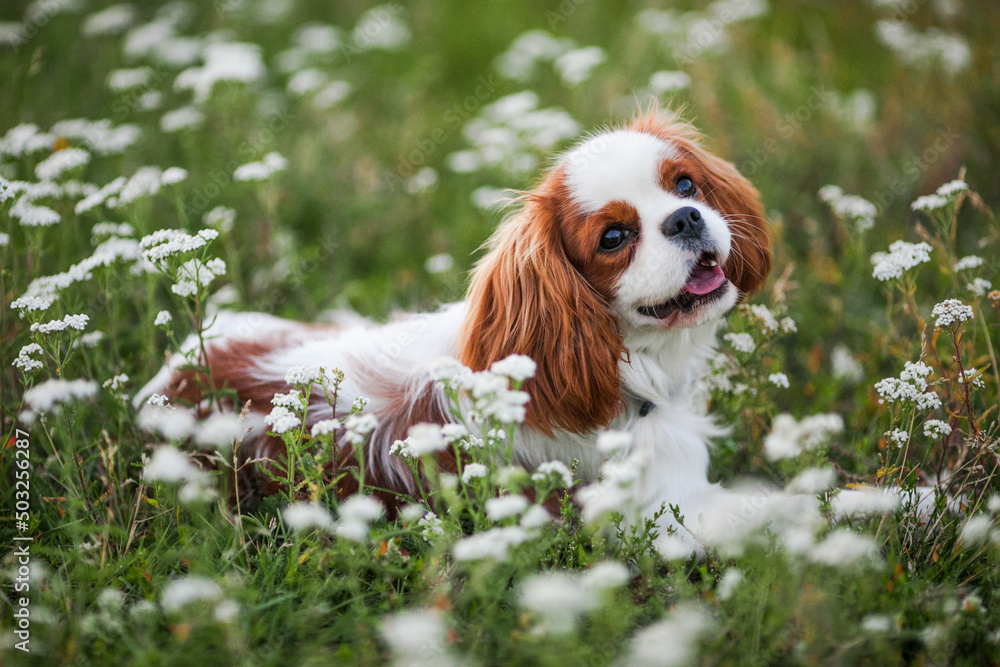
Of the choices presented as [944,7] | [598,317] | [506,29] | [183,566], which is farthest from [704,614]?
[506,29]

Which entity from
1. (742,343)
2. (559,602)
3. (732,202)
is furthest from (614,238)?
(559,602)

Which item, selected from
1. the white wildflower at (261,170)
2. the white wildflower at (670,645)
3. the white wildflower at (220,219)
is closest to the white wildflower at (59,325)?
the white wildflower at (220,219)

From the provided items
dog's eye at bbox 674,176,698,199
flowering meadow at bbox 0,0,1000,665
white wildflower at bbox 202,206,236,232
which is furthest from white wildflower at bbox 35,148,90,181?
dog's eye at bbox 674,176,698,199

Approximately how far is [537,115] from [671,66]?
2.16 m

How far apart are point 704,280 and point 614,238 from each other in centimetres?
36

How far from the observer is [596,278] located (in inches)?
113

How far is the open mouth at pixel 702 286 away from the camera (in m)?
2.77

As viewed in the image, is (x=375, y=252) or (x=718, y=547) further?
(x=375, y=252)

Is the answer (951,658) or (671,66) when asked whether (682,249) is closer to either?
(951,658)

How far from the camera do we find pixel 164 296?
4.68m

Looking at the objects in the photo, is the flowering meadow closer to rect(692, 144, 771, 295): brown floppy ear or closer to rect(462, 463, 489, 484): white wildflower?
rect(462, 463, 489, 484): white wildflower

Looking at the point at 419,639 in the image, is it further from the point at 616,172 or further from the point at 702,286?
the point at 616,172

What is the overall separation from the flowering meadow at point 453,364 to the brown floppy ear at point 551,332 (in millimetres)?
306

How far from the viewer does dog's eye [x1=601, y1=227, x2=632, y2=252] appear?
282cm
